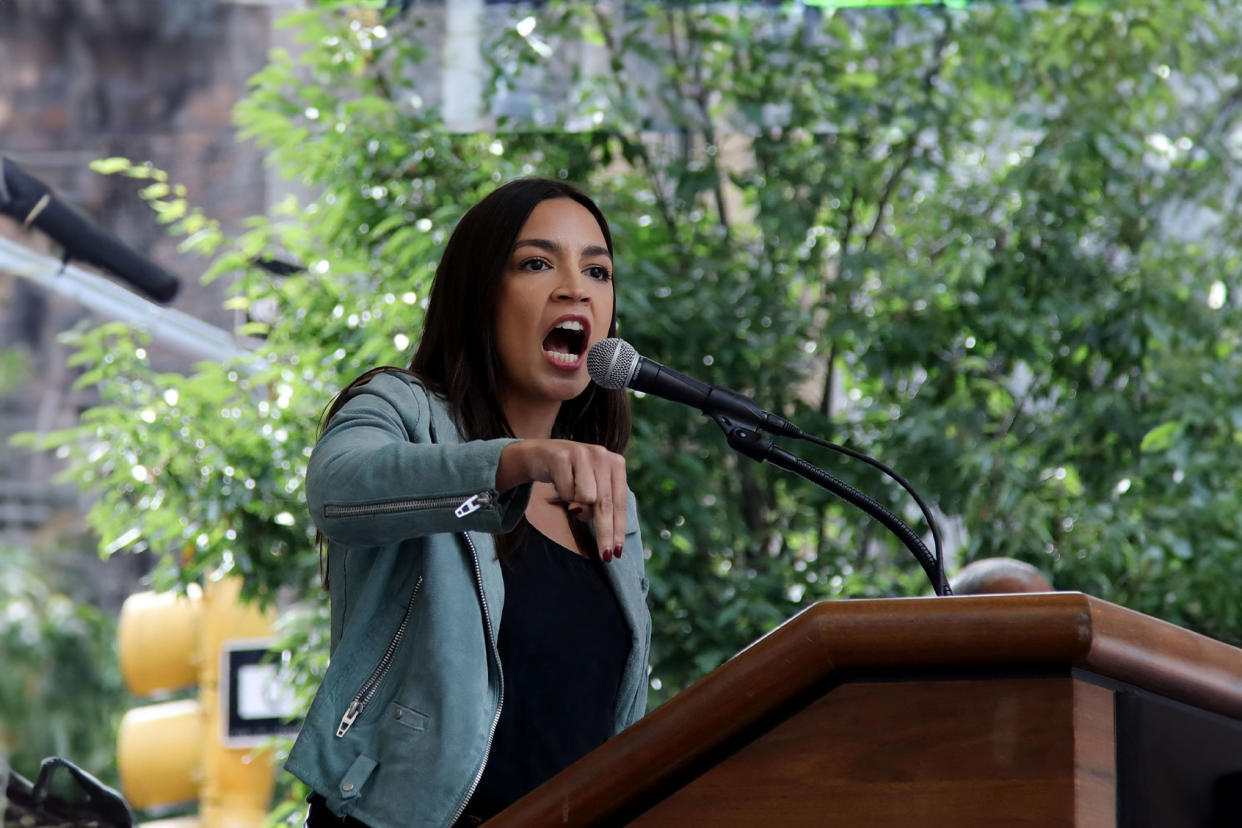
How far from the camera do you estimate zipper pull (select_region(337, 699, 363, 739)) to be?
120 centimetres

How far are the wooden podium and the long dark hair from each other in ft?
2.02

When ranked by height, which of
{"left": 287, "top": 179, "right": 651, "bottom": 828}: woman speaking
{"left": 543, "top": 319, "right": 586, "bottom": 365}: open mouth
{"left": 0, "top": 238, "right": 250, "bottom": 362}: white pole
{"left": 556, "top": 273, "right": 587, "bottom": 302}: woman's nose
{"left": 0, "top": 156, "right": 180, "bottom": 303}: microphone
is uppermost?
{"left": 0, "top": 156, "right": 180, "bottom": 303}: microphone

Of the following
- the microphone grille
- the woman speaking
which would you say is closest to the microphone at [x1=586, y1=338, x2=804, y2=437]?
the microphone grille

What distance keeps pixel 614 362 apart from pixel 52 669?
13.0 ft

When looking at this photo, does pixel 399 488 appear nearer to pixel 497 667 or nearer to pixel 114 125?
pixel 497 667

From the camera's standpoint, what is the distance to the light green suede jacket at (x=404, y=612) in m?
1.08

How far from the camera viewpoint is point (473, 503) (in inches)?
41.5

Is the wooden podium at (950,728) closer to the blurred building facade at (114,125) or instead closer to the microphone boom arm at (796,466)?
the microphone boom arm at (796,466)

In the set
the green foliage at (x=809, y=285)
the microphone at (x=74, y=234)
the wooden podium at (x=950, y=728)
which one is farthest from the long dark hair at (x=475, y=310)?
the microphone at (x=74, y=234)

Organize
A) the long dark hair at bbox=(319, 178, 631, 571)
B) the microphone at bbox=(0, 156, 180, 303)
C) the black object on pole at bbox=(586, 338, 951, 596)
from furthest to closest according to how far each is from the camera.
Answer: the microphone at bbox=(0, 156, 180, 303)
the long dark hair at bbox=(319, 178, 631, 571)
the black object on pole at bbox=(586, 338, 951, 596)

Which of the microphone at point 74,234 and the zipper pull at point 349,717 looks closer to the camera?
the zipper pull at point 349,717

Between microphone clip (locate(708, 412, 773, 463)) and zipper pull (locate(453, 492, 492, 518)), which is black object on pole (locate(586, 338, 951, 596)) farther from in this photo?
zipper pull (locate(453, 492, 492, 518))

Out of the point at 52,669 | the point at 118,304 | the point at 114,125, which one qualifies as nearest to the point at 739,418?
the point at 118,304

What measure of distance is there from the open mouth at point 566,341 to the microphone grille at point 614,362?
18 cm
